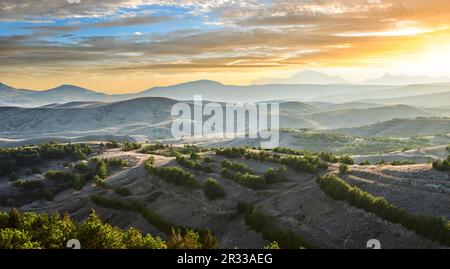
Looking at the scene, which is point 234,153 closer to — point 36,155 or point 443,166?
point 443,166

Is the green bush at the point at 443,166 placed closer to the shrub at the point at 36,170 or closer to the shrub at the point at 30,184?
the shrub at the point at 30,184

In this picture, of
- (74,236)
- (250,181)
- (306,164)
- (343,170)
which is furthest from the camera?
(306,164)

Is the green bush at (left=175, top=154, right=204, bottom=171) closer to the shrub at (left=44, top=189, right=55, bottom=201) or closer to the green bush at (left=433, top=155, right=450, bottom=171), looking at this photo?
the shrub at (left=44, top=189, right=55, bottom=201)

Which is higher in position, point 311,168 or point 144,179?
point 311,168

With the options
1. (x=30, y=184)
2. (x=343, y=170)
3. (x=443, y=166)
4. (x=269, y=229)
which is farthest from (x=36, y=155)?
(x=443, y=166)
